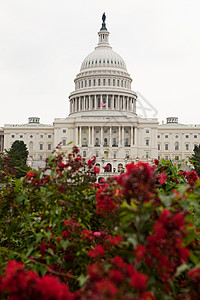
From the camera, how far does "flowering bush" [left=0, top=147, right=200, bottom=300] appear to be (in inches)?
142

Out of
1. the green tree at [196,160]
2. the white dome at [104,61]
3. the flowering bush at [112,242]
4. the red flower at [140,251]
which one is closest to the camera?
the flowering bush at [112,242]

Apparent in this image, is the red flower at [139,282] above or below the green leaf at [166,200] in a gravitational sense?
below

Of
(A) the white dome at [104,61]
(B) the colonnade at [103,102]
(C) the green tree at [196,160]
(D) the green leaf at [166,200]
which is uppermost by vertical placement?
(A) the white dome at [104,61]

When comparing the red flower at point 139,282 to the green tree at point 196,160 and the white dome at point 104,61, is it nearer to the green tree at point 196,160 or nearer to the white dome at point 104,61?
the green tree at point 196,160

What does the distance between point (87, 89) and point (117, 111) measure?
12.1m

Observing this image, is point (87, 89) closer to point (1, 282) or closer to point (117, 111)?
point (117, 111)

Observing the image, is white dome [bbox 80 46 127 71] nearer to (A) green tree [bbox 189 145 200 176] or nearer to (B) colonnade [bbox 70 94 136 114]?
(B) colonnade [bbox 70 94 136 114]

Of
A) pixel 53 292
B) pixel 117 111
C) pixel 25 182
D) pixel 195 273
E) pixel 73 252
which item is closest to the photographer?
pixel 53 292

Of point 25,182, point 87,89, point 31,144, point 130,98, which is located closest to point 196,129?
point 130,98

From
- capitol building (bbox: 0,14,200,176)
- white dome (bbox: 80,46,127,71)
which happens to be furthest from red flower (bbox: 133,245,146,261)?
white dome (bbox: 80,46,127,71)

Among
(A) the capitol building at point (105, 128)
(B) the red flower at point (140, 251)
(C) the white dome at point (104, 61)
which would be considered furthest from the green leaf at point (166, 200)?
(C) the white dome at point (104, 61)

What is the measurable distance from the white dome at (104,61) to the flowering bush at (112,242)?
123896 millimetres

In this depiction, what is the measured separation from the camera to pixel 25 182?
7.47m

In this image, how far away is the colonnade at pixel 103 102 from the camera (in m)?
123
